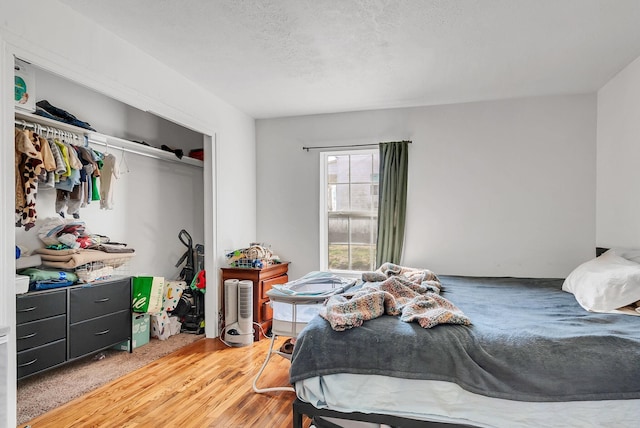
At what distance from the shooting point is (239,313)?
12.3ft

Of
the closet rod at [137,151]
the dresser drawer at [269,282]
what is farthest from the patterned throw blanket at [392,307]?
the closet rod at [137,151]

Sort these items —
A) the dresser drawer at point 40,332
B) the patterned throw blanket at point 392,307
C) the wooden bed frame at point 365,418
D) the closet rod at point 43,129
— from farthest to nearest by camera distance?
the closet rod at point 43,129
the dresser drawer at point 40,332
the patterned throw blanket at point 392,307
the wooden bed frame at point 365,418

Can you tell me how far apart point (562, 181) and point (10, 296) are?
437cm

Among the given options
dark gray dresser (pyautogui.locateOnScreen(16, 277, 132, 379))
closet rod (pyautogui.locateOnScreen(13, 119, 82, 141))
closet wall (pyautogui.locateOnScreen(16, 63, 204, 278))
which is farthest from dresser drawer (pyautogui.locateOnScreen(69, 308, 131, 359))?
closet rod (pyautogui.locateOnScreen(13, 119, 82, 141))

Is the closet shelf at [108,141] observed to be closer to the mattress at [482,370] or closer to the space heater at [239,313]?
the space heater at [239,313]

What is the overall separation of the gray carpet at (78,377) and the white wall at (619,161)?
402cm

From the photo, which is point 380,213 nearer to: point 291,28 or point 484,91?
point 484,91

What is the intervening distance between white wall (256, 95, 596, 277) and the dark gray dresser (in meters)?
2.06

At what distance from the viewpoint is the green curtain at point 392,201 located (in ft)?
13.3

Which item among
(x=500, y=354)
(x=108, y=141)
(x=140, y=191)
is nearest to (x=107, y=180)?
(x=108, y=141)

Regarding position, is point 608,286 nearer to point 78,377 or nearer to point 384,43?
point 384,43

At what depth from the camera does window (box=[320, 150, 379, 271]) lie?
4.39 metres

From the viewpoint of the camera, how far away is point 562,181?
370 cm

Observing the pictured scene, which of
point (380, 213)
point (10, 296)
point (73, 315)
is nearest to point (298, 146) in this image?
point (380, 213)
